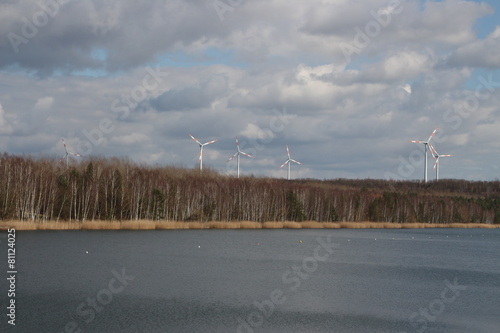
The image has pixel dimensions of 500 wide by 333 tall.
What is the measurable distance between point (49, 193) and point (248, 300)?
49.7 metres

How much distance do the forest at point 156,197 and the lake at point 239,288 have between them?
50.2 feet

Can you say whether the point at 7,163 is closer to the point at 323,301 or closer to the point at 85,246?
the point at 85,246

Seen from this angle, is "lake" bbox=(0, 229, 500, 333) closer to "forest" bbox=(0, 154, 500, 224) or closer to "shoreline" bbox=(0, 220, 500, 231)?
"shoreline" bbox=(0, 220, 500, 231)

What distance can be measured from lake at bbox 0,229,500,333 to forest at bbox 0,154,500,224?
1531 cm

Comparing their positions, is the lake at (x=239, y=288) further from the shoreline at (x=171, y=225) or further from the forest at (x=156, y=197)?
the forest at (x=156, y=197)

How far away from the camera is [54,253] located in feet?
149

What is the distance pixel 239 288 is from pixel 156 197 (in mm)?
50150

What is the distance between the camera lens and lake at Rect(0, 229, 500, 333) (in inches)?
1003

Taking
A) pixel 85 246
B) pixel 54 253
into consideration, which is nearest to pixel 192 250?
pixel 85 246

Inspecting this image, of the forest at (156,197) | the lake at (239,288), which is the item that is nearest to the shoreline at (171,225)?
the forest at (156,197)

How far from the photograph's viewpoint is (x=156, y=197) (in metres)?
82.4

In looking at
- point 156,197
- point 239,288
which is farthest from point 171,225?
point 239,288

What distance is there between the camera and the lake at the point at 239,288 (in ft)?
83.6

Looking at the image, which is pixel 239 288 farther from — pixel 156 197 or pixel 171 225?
pixel 156 197
